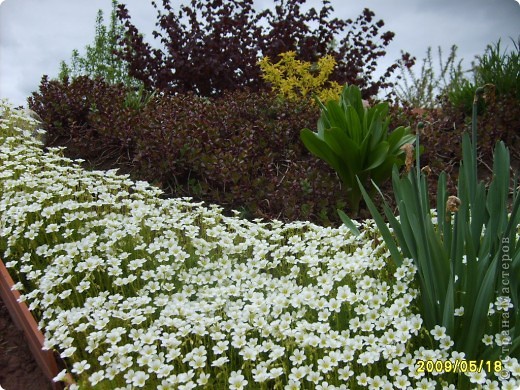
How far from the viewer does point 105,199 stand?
11.0 feet

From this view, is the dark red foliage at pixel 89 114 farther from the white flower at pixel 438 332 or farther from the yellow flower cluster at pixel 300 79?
the white flower at pixel 438 332

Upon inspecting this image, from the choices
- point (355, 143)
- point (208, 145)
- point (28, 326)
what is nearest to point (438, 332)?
point (28, 326)

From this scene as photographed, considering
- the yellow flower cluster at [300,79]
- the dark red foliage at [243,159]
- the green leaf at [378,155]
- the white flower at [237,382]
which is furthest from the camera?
the yellow flower cluster at [300,79]

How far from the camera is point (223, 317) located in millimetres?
A: 2592

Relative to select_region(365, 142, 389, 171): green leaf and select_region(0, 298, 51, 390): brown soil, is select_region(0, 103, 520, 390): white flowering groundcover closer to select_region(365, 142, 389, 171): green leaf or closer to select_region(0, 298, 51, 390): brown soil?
select_region(0, 298, 51, 390): brown soil

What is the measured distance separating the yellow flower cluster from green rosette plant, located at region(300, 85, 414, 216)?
197 centimetres

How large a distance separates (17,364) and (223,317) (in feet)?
3.53

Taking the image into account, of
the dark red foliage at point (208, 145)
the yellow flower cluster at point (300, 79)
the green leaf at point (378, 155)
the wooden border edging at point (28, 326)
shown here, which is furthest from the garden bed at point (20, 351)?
the yellow flower cluster at point (300, 79)

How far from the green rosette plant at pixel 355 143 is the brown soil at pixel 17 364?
2.35m

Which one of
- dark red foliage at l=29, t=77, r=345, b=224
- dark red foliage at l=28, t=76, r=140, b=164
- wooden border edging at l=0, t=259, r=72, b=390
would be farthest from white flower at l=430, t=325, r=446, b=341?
dark red foliage at l=28, t=76, r=140, b=164

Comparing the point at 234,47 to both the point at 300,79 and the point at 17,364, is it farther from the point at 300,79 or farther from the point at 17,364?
the point at 17,364

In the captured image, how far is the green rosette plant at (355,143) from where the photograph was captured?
13.6 ft
